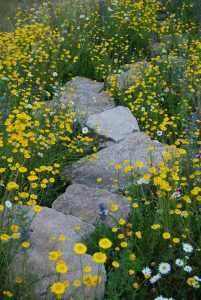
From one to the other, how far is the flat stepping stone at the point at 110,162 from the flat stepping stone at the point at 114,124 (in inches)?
14.6

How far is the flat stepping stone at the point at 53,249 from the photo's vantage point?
231cm

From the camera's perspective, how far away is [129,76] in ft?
18.9

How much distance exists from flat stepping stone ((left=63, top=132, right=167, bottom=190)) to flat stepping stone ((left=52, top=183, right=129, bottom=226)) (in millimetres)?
346

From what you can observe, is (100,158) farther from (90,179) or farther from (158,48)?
(158,48)

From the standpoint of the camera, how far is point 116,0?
8.13 meters

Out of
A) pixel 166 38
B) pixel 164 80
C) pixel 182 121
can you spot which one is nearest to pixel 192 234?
pixel 182 121

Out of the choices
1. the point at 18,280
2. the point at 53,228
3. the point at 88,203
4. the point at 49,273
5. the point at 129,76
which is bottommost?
the point at 129,76

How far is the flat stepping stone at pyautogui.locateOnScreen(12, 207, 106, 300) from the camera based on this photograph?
2309 mm

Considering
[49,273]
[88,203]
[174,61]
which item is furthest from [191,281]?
[174,61]

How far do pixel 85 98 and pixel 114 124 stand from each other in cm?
91

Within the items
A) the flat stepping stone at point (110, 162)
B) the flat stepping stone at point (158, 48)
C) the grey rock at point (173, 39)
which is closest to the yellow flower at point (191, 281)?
the flat stepping stone at point (110, 162)

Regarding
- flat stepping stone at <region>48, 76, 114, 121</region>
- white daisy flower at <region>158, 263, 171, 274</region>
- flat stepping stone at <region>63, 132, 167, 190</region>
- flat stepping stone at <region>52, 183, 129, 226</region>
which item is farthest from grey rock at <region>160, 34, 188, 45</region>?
white daisy flower at <region>158, 263, 171, 274</region>

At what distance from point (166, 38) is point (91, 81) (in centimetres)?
196

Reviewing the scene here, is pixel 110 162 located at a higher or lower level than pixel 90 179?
higher
